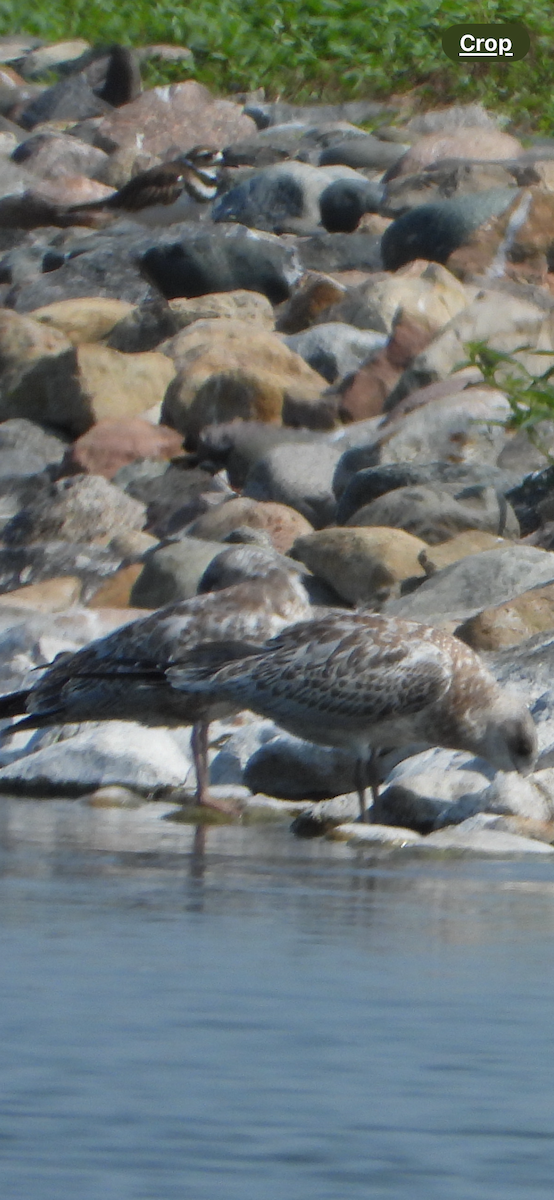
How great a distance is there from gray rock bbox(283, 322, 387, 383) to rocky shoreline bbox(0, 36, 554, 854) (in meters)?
0.03

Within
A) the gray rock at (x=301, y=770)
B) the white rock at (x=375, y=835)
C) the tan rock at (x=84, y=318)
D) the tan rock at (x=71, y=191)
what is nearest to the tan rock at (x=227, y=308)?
the tan rock at (x=84, y=318)

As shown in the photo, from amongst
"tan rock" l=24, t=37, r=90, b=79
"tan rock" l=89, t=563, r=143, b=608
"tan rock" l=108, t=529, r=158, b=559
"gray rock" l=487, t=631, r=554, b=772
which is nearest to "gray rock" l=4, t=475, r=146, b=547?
"tan rock" l=108, t=529, r=158, b=559

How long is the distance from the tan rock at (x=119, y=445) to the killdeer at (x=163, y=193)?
8.00m

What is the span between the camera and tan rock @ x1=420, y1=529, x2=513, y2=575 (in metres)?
12.2

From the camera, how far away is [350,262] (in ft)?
72.1

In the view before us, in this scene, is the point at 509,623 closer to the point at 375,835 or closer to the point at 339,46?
the point at 375,835

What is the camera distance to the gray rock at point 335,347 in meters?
18.2

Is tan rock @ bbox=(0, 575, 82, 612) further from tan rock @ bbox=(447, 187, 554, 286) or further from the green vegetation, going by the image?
tan rock @ bbox=(447, 187, 554, 286)

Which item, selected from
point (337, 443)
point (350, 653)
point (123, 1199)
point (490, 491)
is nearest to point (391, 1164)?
point (123, 1199)

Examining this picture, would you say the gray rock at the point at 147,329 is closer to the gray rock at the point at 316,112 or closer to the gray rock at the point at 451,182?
the gray rock at the point at 451,182

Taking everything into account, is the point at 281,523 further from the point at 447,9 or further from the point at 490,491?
the point at 447,9

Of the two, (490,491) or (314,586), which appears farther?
(490,491)

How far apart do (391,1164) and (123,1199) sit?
44 cm

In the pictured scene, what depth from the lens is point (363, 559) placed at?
1230cm
